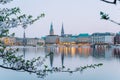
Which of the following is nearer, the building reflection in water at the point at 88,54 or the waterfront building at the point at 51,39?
the building reflection in water at the point at 88,54

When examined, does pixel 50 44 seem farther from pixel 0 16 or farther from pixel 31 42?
pixel 0 16

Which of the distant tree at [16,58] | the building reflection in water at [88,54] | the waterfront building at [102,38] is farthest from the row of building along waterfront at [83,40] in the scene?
the distant tree at [16,58]

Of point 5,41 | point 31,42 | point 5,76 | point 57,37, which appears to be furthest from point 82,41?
point 5,41

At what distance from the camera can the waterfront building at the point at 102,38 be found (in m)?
169

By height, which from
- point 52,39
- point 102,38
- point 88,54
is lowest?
point 88,54

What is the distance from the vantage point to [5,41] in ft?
17.3

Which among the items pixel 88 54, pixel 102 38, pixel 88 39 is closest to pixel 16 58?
pixel 88 54

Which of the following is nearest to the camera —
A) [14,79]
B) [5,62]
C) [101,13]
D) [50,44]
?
[101,13]

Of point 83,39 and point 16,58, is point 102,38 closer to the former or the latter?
point 83,39

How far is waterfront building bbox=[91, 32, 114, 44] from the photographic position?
16927 centimetres

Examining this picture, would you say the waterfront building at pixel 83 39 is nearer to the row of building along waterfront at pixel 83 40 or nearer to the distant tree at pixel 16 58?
the row of building along waterfront at pixel 83 40

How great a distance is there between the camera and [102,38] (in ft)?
569

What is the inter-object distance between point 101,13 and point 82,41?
191695 millimetres

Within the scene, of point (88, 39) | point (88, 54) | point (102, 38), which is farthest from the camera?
point (88, 39)
